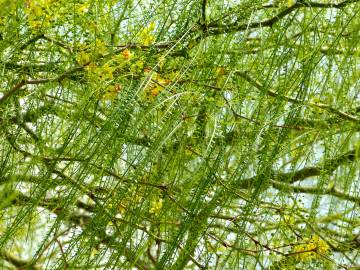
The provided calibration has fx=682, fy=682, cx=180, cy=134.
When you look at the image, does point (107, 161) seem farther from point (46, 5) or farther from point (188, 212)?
point (46, 5)

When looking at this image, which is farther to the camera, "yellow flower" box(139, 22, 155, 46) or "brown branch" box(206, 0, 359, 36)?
"yellow flower" box(139, 22, 155, 46)

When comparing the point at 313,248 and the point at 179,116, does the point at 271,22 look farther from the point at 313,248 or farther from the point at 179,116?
the point at 313,248

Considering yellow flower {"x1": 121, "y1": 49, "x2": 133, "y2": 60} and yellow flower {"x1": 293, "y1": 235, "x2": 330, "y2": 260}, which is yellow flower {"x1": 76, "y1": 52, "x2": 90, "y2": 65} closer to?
yellow flower {"x1": 121, "y1": 49, "x2": 133, "y2": 60}

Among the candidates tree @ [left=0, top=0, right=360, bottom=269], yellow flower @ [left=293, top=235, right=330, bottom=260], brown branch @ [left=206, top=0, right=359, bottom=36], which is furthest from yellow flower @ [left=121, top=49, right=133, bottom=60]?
yellow flower @ [left=293, top=235, right=330, bottom=260]

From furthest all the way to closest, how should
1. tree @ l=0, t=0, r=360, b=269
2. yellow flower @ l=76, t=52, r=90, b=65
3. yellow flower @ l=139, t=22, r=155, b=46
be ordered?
1. yellow flower @ l=139, t=22, r=155, b=46
2. yellow flower @ l=76, t=52, r=90, b=65
3. tree @ l=0, t=0, r=360, b=269

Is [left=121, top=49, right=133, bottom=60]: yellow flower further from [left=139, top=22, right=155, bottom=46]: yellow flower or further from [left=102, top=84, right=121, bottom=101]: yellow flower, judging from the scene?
[left=139, top=22, right=155, bottom=46]: yellow flower

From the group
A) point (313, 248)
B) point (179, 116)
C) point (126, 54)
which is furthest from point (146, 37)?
point (313, 248)

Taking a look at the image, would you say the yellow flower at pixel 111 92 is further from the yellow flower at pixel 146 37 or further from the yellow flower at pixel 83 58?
the yellow flower at pixel 146 37

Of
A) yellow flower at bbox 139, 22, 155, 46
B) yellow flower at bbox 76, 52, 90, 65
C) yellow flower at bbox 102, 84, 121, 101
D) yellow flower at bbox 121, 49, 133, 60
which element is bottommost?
yellow flower at bbox 102, 84, 121, 101

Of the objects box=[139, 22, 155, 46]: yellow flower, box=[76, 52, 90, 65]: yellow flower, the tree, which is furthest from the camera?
box=[139, 22, 155, 46]: yellow flower

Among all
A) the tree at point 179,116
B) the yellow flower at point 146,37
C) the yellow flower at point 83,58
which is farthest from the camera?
the yellow flower at point 146,37

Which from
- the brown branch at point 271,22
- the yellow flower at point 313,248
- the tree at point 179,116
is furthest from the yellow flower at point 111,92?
the yellow flower at point 313,248

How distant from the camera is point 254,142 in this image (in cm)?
101

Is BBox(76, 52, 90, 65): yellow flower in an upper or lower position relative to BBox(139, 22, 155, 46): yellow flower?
lower
